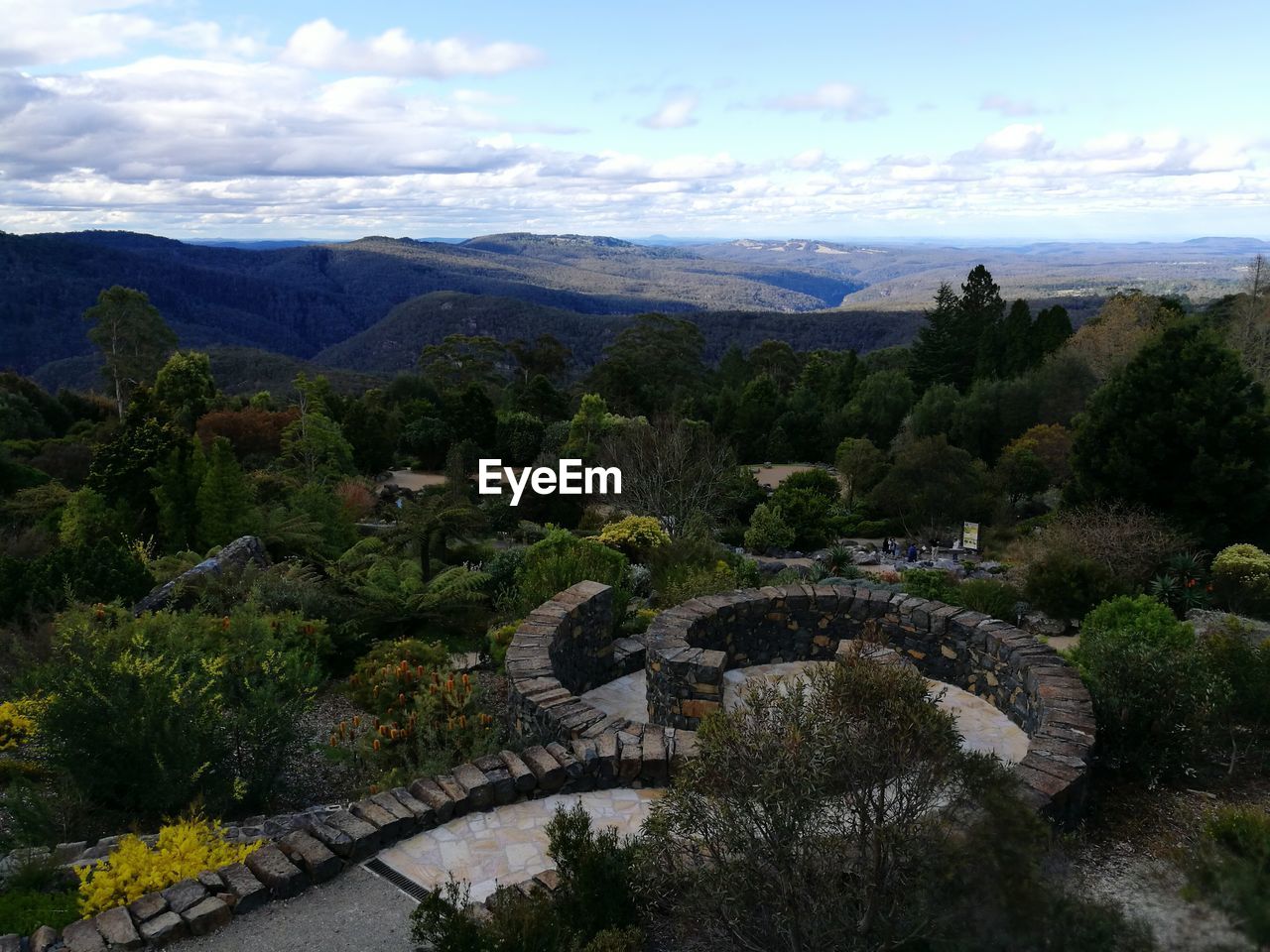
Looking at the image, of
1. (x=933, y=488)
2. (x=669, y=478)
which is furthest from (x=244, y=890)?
(x=933, y=488)

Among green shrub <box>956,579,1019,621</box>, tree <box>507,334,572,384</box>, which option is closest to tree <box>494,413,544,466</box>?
tree <box>507,334,572,384</box>

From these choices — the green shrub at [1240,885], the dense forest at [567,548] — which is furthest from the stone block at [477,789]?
the green shrub at [1240,885]

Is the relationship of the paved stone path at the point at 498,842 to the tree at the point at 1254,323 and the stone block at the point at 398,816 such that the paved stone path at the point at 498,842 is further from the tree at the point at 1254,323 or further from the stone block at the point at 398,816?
the tree at the point at 1254,323

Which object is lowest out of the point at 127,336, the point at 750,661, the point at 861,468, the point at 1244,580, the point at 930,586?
the point at 861,468

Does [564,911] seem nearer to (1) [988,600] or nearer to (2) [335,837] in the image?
(2) [335,837]

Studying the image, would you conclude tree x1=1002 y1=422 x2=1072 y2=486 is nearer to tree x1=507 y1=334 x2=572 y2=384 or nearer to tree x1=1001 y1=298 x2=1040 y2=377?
tree x1=1001 y1=298 x2=1040 y2=377

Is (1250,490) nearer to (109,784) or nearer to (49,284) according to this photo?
(109,784)
